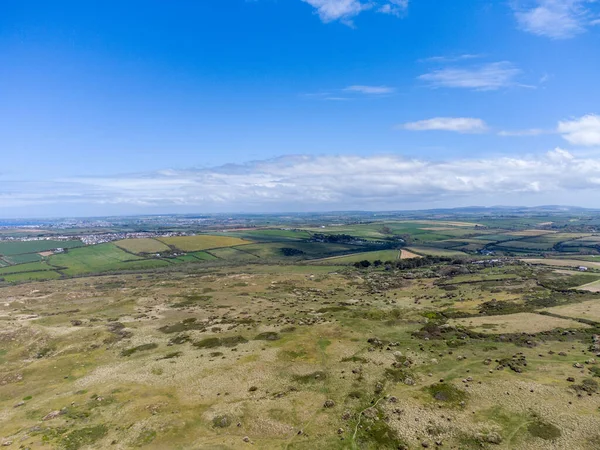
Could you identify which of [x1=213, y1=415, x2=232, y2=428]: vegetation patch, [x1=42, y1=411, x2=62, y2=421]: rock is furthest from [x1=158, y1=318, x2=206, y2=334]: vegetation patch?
[x1=213, y1=415, x2=232, y2=428]: vegetation patch

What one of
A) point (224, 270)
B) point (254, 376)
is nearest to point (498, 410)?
point (254, 376)

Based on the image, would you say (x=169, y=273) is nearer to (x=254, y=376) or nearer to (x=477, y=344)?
(x=254, y=376)

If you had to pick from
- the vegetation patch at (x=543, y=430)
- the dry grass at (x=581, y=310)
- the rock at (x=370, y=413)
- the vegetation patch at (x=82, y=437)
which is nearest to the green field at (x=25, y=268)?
the vegetation patch at (x=82, y=437)

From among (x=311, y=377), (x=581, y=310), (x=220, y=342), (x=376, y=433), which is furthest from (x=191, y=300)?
(x=581, y=310)

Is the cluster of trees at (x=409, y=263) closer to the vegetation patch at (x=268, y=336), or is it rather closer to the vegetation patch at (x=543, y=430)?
the vegetation patch at (x=268, y=336)

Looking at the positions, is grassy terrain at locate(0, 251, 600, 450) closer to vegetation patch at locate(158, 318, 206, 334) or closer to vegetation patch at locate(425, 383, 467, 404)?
vegetation patch at locate(425, 383, 467, 404)

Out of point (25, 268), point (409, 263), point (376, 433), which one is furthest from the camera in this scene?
point (25, 268)

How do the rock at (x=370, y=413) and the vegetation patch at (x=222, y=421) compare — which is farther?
the rock at (x=370, y=413)

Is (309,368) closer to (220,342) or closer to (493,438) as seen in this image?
(220,342)
